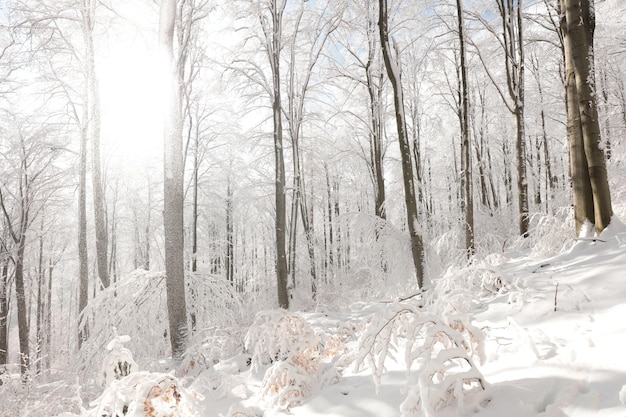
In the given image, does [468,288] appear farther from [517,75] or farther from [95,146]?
[95,146]

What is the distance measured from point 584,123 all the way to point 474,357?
295cm

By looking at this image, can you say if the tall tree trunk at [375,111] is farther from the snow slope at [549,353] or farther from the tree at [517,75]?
the snow slope at [549,353]

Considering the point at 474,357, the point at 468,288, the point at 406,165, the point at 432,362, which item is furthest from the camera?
the point at 406,165

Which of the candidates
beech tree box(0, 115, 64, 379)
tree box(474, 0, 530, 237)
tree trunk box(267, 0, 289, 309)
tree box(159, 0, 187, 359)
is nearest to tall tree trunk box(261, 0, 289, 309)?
tree trunk box(267, 0, 289, 309)

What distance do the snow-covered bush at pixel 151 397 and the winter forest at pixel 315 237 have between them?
0.01m

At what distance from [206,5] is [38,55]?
6128 mm

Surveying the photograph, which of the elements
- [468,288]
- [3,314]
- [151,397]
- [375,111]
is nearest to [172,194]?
[151,397]

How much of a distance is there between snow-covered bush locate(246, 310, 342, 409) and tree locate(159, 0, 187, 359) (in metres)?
2.05

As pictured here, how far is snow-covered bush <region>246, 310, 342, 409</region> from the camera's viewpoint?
263 centimetres

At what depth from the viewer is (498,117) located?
1652cm

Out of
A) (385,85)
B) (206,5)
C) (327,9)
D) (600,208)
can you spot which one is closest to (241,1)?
(206,5)

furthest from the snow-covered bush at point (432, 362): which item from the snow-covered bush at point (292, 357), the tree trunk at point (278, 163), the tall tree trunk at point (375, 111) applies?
the tall tree trunk at point (375, 111)

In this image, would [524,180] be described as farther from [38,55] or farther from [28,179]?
[28,179]

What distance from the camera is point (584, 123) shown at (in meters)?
3.48
